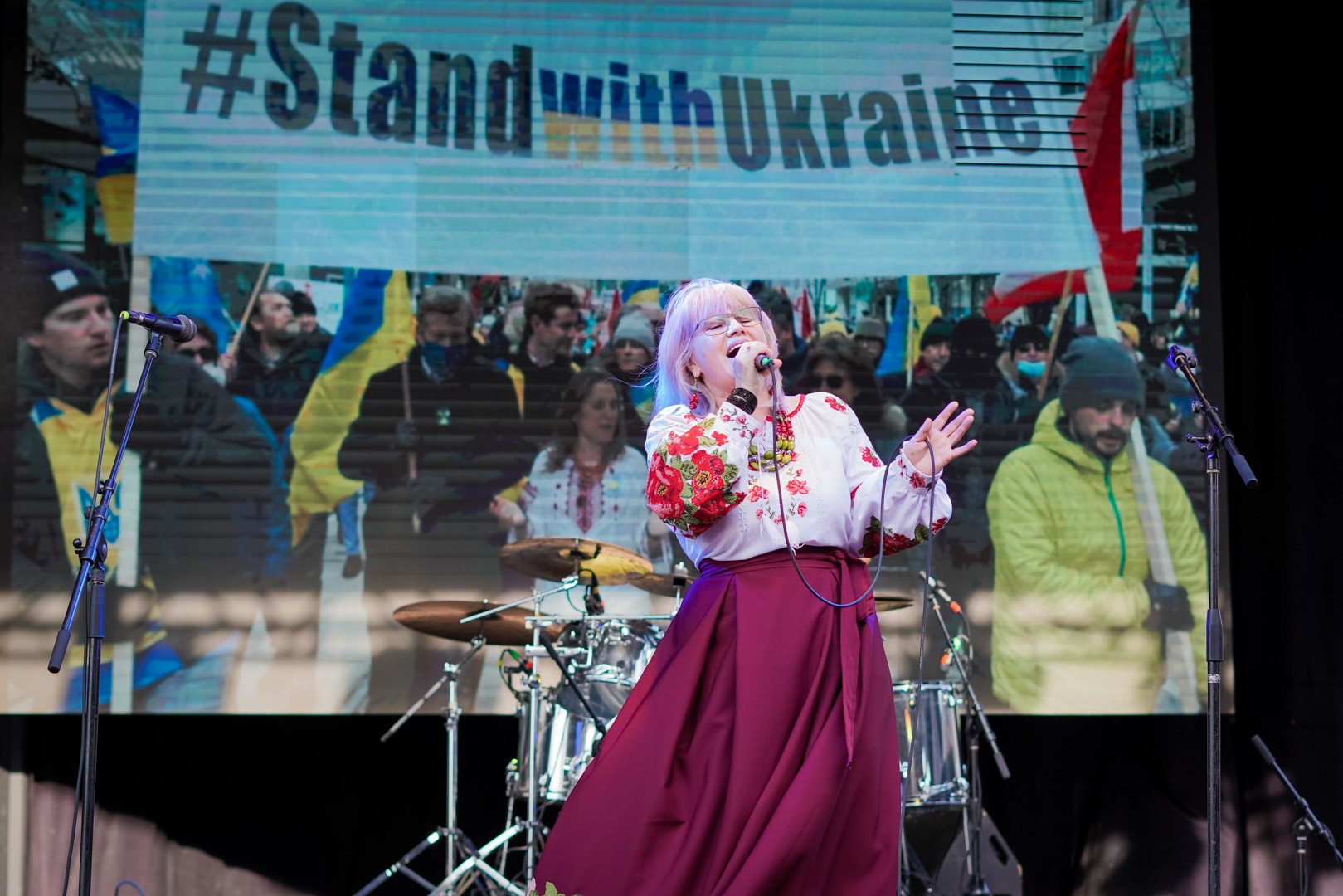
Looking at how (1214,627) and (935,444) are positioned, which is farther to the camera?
(1214,627)

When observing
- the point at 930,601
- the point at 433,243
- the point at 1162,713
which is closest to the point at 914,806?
the point at 930,601

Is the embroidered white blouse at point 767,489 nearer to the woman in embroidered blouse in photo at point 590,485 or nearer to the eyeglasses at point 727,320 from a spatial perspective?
the eyeglasses at point 727,320

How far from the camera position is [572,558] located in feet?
11.2

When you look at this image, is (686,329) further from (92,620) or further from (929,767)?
(929,767)

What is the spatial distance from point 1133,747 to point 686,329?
2.71 meters

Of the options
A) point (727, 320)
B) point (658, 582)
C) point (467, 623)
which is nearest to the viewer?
point (727, 320)

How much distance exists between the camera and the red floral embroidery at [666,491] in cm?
201

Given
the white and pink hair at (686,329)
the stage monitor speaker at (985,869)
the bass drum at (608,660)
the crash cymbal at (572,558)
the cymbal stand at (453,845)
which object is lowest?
the stage monitor speaker at (985,869)

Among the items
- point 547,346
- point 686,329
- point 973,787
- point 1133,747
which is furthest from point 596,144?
point 1133,747

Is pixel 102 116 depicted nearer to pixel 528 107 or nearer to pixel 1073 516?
pixel 528 107

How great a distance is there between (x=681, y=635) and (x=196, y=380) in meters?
2.73

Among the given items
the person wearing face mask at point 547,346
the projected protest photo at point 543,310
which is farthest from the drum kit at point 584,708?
the person wearing face mask at point 547,346

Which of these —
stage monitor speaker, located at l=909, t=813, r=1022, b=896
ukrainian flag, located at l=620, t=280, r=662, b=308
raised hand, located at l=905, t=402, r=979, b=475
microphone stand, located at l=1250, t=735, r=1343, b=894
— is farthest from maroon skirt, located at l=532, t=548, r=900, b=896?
ukrainian flag, located at l=620, t=280, r=662, b=308

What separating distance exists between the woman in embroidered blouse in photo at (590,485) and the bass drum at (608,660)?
0.56 metres
